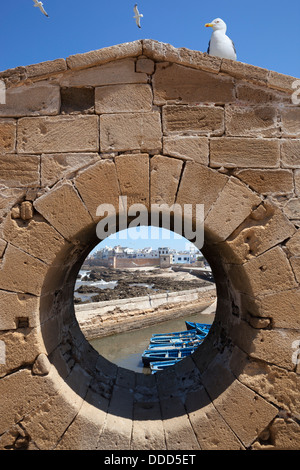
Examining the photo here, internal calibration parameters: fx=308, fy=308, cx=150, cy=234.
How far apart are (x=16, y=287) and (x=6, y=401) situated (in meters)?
0.97

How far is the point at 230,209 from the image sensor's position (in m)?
2.82

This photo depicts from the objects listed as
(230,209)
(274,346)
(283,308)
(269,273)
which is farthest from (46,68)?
(274,346)

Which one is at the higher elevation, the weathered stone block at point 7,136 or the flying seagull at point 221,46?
the flying seagull at point 221,46

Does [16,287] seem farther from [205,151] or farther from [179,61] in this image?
[179,61]

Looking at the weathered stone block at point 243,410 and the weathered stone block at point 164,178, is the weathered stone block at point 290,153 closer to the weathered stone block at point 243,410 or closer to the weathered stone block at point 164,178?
the weathered stone block at point 164,178

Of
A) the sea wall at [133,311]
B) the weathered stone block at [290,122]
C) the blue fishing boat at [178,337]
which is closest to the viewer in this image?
the weathered stone block at [290,122]

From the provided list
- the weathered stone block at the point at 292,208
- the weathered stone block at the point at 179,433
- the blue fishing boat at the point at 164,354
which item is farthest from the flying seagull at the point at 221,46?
the blue fishing boat at the point at 164,354

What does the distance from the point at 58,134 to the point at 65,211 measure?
0.76 m

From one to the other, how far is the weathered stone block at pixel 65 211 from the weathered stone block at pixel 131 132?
553 millimetres

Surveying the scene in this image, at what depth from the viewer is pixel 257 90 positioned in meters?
3.00

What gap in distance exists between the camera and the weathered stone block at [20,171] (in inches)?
113

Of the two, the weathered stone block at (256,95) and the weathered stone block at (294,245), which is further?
the weathered stone block at (256,95)

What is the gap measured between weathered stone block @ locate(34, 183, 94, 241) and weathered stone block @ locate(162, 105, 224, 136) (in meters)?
1.09
